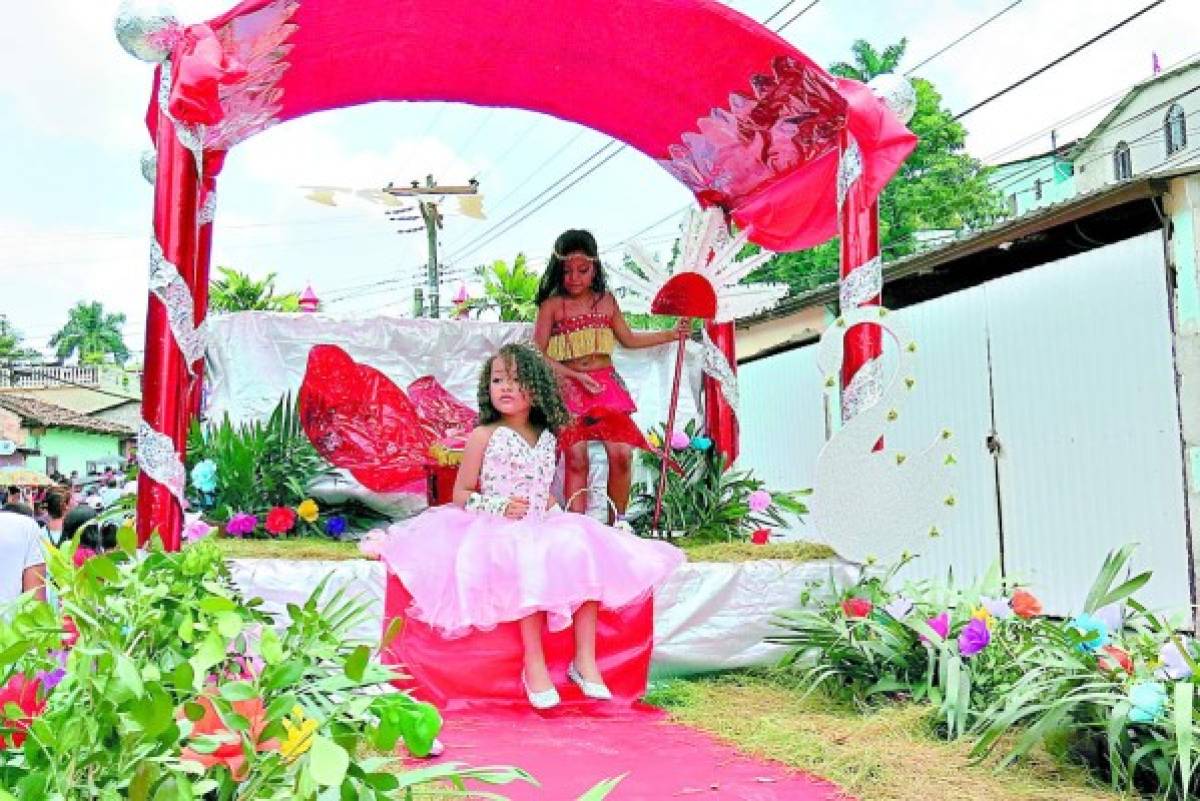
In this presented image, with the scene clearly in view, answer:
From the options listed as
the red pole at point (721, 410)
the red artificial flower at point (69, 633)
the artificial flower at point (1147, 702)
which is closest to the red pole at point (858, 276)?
the red pole at point (721, 410)

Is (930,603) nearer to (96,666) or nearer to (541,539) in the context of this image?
(541,539)

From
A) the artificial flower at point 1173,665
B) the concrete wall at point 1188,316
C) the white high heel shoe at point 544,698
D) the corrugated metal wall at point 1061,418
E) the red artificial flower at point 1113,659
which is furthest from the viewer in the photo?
the corrugated metal wall at point 1061,418

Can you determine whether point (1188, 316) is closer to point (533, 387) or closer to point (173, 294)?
point (533, 387)

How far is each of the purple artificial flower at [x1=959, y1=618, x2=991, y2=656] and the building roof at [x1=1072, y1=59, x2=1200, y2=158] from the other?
903 inches

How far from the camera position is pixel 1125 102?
26141 millimetres

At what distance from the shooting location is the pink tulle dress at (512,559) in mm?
3764

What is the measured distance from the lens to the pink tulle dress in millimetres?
3764

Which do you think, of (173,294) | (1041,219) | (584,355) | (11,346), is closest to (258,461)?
(173,294)

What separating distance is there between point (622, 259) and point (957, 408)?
447 cm

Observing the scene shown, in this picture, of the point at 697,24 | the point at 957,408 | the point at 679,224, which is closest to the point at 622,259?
the point at 679,224

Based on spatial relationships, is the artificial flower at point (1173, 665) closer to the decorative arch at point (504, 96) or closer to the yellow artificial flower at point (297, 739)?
the yellow artificial flower at point (297, 739)

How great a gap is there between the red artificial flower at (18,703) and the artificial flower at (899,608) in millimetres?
3014

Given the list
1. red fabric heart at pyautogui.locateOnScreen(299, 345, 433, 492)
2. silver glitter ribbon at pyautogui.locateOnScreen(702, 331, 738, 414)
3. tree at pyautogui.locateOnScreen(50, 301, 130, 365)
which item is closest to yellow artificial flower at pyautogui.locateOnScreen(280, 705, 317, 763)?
red fabric heart at pyautogui.locateOnScreen(299, 345, 433, 492)

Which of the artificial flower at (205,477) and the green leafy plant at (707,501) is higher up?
the artificial flower at (205,477)
